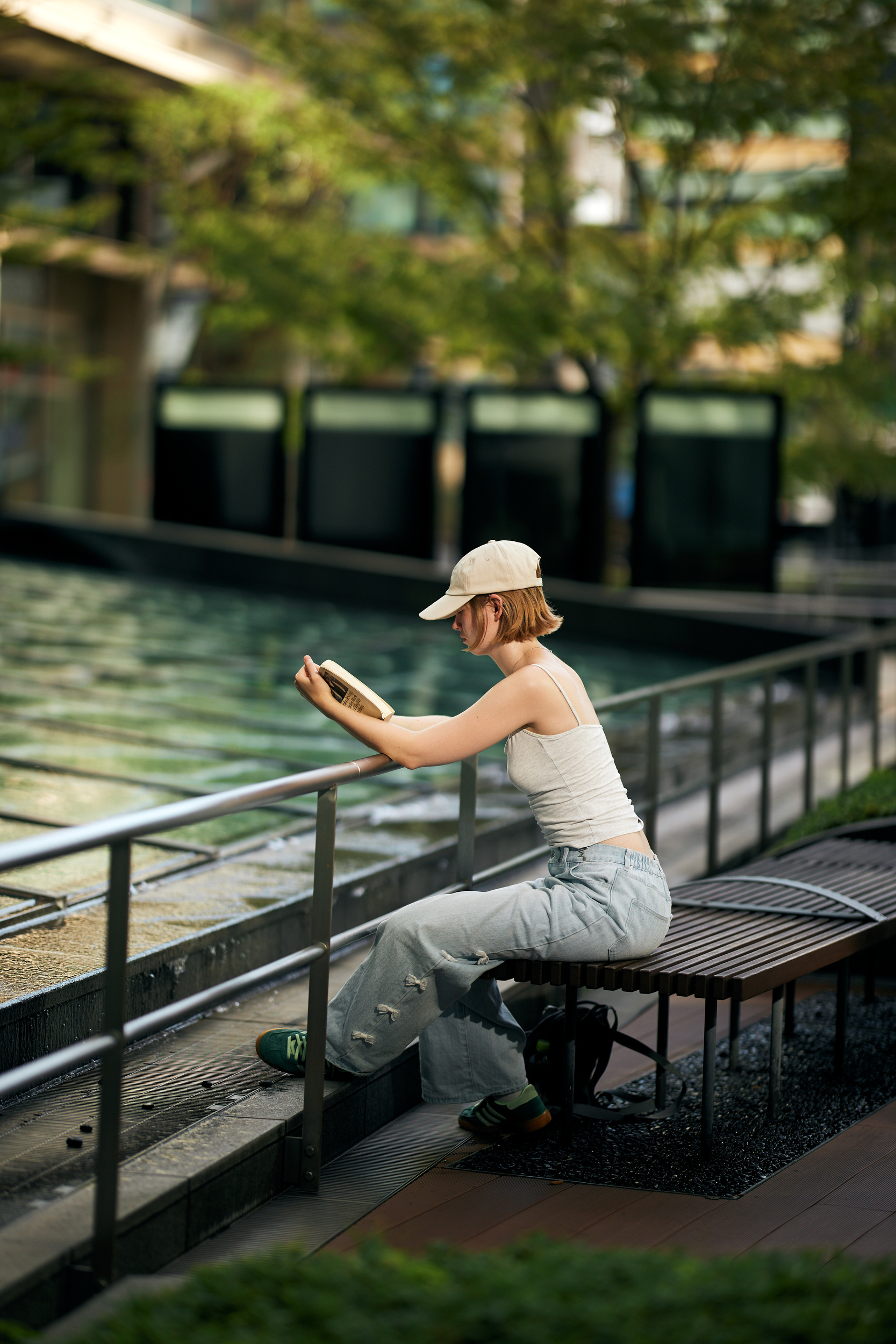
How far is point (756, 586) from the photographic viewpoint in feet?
60.8

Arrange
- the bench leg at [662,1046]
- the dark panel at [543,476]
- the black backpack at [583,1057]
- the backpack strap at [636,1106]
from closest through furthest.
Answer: the backpack strap at [636,1106] < the black backpack at [583,1057] < the bench leg at [662,1046] < the dark panel at [543,476]

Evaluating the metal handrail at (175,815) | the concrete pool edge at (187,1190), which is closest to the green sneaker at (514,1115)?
the concrete pool edge at (187,1190)

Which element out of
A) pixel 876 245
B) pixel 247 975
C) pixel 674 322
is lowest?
pixel 247 975

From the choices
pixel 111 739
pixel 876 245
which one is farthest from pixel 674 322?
pixel 111 739

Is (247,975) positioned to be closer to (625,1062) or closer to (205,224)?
(625,1062)

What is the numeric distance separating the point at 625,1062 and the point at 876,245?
1731 centimetres

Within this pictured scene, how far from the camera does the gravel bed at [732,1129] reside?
4.18 metres

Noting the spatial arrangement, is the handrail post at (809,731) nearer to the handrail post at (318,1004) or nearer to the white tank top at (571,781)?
the white tank top at (571,781)

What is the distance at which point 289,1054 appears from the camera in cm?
425

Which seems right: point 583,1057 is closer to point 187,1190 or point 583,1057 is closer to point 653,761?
point 187,1190

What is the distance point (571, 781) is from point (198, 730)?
19.2 ft

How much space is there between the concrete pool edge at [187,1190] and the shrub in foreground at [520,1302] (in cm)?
66

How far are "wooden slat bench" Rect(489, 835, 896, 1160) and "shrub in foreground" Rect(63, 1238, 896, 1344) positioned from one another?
62.8 inches

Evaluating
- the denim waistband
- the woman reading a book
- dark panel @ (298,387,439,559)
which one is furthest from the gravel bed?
dark panel @ (298,387,439,559)
